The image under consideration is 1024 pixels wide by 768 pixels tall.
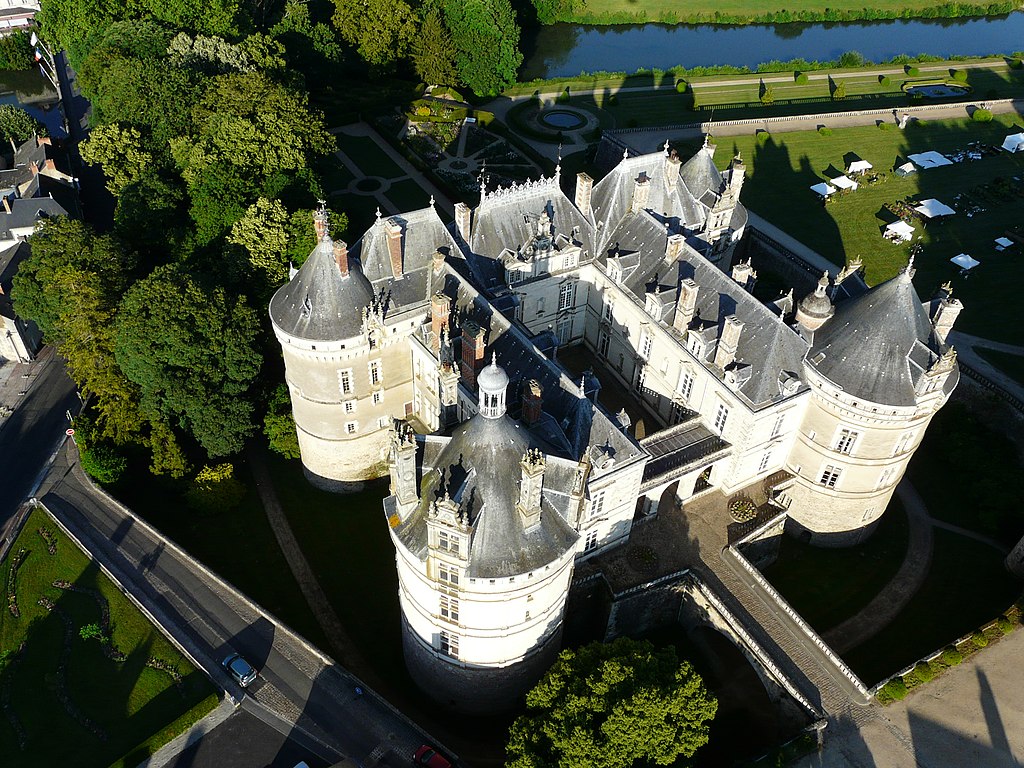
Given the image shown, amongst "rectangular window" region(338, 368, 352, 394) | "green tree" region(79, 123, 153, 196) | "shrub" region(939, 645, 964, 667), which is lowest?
"shrub" region(939, 645, 964, 667)

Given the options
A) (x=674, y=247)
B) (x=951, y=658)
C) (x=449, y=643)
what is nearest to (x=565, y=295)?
(x=674, y=247)

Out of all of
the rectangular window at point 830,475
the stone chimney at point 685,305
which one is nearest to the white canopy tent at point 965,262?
the rectangular window at point 830,475

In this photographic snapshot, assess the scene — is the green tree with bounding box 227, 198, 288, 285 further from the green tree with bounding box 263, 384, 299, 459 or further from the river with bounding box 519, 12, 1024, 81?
the river with bounding box 519, 12, 1024, 81

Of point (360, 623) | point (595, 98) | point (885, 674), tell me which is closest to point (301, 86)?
point (595, 98)

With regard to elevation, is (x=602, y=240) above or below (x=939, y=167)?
above

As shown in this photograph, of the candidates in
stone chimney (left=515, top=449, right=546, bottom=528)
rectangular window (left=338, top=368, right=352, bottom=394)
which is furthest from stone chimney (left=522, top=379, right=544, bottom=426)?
rectangular window (left=338, top=368, right=352, bottom=394)

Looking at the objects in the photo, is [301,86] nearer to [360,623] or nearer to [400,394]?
[400,394]
